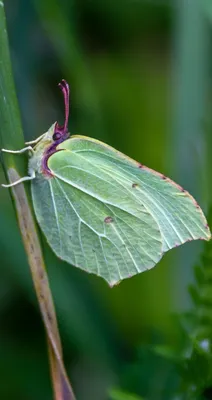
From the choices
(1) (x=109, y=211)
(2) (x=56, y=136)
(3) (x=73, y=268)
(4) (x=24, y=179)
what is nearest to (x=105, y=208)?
(1) (x=109, y=211)

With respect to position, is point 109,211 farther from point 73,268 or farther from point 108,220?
point 73,268

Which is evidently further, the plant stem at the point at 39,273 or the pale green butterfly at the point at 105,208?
the pale green butterfly at the point at 105,208

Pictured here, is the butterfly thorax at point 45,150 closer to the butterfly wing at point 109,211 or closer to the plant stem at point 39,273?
the butterfly wing at point 109,211

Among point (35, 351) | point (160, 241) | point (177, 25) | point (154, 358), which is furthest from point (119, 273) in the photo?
point (177, 25)

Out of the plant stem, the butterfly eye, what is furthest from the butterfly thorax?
the plant stem

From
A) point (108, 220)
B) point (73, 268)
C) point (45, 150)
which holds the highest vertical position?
point (45, 150)

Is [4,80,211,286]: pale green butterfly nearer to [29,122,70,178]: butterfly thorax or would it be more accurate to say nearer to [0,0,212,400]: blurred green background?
[29,122,70,178]: butterfly thorax

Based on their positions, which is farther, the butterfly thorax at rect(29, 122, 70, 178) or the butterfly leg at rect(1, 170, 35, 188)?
the butterfly thorax at rect(29, 122, 70, 178)

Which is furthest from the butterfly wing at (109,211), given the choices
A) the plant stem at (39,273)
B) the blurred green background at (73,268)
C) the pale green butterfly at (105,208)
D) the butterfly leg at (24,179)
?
the blurred green background at (73,268)

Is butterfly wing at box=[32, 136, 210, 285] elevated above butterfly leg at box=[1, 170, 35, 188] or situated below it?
below
